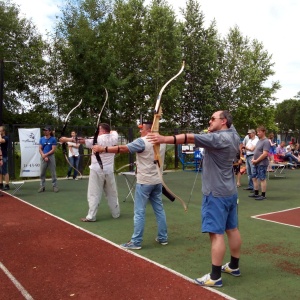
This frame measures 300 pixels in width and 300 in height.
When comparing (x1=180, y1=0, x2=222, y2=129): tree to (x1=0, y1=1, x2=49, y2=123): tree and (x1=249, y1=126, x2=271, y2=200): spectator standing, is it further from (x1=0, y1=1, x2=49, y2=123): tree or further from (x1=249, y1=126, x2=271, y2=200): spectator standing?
(x1=249, y1=126, x2=271, y2=200): spectator standing

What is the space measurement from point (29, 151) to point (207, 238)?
→ 32.0 ft

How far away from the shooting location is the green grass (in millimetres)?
4184

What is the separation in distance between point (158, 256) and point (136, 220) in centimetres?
64

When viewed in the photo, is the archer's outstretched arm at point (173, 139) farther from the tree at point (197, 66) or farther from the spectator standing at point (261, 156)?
the tree at point (197, 66)

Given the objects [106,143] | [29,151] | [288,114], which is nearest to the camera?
[106,143]

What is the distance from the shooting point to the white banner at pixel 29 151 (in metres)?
14.0

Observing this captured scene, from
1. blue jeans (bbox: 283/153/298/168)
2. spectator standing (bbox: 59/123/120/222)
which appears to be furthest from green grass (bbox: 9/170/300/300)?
blue jeans (bbox: 283/153/298/168)

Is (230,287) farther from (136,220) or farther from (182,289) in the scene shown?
(136,220)

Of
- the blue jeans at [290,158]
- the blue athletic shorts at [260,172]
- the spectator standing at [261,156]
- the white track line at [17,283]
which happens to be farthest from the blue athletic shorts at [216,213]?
the blue jeans at [290,158]

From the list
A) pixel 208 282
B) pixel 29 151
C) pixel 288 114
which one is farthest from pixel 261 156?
pixel 288 114

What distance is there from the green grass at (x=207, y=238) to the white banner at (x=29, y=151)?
108 inches

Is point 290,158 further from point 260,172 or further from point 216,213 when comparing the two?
point 216,213

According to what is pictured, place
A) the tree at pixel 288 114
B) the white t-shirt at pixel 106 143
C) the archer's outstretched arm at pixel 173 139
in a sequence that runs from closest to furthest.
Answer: the archer's outstretched arm at pixel 173 139, the white t-shirt at pixel 106 143, the tree at pixel 288 114

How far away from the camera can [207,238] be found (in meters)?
6.09
